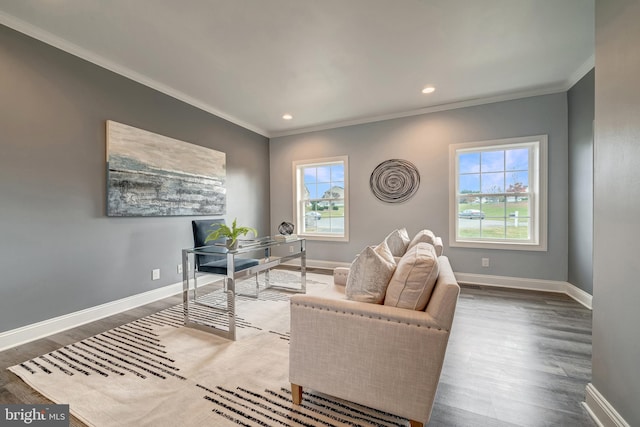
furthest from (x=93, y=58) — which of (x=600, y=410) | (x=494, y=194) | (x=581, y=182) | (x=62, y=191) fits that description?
(x=581, y=182)

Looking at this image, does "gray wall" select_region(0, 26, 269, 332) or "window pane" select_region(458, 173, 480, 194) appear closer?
"gray wall" select_region(0, 26, 269, 332)

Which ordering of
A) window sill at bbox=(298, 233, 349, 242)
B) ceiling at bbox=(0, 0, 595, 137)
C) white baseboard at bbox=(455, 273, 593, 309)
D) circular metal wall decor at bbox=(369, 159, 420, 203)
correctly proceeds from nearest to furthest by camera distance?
ceiling at bbox=(0, 0, 595, 137), white baseboard at bbox=(455, 273, 593, 309), circular metal wall decor at bbox=(369, 159, 420, 203), window sill at bbox=(298, 233, 349, 242)

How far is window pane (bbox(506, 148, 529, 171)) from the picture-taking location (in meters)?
3.48

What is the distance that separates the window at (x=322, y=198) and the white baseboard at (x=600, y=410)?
10.8 feet

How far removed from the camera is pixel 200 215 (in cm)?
357

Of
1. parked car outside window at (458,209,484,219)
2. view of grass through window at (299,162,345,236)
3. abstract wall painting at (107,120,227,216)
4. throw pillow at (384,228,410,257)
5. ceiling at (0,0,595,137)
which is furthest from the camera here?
view of grass through window at (299,162,345,236)

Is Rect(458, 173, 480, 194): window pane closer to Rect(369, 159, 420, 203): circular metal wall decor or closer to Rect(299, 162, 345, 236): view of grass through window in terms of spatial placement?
Rect(369, 159, 420, 203): circular metal wall decor

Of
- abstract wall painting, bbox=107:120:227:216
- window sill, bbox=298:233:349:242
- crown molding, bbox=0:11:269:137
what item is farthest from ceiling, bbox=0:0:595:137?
window sill, bbox=298:233:349:242

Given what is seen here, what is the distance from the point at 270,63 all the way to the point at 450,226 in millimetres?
3238

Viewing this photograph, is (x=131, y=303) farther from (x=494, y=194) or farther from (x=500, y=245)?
(x=494, y=194)

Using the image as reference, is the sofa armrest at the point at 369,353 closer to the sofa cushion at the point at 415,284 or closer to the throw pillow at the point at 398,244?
the sofa cushion at the point at 415,284

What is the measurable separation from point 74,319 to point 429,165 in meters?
4.58

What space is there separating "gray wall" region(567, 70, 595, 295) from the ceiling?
0.86 feet

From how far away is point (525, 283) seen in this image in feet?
11.3
